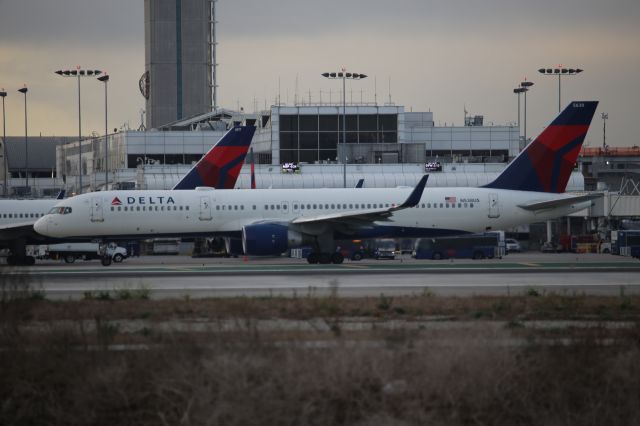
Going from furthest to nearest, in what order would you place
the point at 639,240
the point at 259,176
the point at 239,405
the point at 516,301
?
the point at 259,176 → the point at 639,240 → the point at 516,301 → the point at 239,405

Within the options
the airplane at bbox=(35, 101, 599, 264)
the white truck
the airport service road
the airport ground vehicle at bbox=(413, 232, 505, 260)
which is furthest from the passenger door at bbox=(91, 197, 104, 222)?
the airport ground vehicle at bbox=(413, 232, 505, 260)

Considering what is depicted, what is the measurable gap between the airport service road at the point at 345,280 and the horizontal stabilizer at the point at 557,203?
5169 millimetres

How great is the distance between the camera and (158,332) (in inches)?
810

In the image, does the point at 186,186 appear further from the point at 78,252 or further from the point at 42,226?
the point at 42,226

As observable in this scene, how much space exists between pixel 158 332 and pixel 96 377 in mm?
3361

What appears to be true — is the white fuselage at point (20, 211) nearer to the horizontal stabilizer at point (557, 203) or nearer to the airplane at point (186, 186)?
the airplane at point (186, 186)

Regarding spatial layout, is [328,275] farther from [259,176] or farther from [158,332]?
[259,176]

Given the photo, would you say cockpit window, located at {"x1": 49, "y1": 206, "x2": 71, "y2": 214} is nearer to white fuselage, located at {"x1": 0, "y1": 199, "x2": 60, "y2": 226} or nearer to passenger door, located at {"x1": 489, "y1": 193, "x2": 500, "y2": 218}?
white fuselage, located at {"x1": 0, "y1": 199, "x2": 60, "y2": 226}

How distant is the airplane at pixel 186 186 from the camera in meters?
57.5

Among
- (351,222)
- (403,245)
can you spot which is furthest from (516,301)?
(403,245)

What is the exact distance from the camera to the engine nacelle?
1914 inches

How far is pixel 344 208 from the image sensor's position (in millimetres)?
52250

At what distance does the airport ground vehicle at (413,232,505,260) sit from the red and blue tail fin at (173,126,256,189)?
12984 mm

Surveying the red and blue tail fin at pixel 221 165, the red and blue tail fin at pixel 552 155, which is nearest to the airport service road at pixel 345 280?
the red and blue tail fin at pixel 552 155
